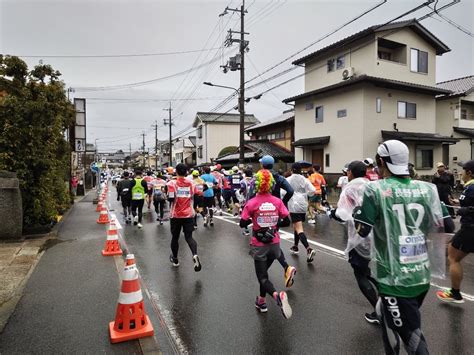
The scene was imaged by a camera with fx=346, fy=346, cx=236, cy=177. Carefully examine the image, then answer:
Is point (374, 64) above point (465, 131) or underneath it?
above

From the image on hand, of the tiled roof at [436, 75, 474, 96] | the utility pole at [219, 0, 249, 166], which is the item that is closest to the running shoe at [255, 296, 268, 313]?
the utility pole at [219, 0, 249, 166]

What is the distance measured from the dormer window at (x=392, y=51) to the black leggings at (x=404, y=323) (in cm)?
2269

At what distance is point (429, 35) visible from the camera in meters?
22.5

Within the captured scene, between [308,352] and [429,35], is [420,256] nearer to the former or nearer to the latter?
[308,352]

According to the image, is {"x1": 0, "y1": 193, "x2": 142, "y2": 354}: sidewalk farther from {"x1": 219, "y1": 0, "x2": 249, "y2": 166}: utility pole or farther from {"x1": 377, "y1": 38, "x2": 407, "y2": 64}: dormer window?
{"x1": 377, "y1": 38, "x2": 407, "y2": 64}: dormer window

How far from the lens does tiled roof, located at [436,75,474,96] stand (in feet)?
82.8

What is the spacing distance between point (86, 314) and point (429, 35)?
25.5 metres

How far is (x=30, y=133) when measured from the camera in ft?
31.6

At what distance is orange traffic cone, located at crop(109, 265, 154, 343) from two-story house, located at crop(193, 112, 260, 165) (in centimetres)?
4175

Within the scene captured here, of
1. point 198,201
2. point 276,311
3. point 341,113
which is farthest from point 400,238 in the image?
point 341,113

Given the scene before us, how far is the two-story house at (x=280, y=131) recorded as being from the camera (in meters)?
30.8

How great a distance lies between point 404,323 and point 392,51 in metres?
24.2

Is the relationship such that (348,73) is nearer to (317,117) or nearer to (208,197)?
(317,117)

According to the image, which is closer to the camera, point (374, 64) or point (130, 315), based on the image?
point (130, 315)
